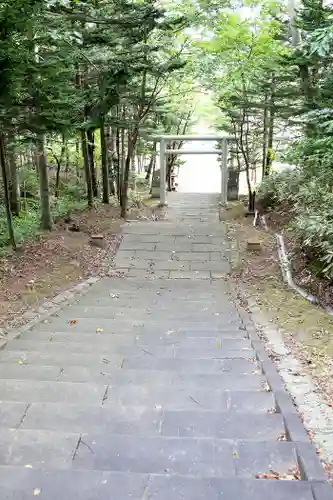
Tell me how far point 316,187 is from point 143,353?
387 centimetres

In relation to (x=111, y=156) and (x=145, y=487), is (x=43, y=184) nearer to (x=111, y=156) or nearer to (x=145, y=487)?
(x=111, y=156)

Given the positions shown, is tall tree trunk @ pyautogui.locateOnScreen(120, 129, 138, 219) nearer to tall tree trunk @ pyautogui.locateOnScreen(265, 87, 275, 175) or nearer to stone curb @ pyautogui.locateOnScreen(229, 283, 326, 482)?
tall tree trunk @ pyautogui.locateOnScreen(265, 87, 275, 175)

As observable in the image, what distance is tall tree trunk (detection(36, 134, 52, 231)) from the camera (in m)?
7.08

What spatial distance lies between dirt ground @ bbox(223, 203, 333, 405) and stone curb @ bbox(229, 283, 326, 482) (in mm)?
342

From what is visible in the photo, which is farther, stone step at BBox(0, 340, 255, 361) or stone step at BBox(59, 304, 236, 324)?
stone step at BBox(59, 304, 236, 324)

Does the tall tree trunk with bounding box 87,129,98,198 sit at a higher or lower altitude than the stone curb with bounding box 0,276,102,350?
higher

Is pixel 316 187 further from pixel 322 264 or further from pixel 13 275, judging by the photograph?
pixel 13 275

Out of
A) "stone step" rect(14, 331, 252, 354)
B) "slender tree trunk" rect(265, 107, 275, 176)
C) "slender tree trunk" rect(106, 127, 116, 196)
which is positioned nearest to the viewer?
"stone step" rect(14, 331, 252, 354)

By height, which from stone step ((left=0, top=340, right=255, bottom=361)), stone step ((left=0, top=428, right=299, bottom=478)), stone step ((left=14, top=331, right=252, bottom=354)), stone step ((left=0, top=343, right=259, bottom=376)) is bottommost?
stone step ((left=14, top=331, right=252, bottom=354))

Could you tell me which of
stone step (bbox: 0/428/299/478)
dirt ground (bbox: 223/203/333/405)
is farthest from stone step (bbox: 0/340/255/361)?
stone step (bbox: 0/428/299/478)

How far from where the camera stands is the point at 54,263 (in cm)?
711

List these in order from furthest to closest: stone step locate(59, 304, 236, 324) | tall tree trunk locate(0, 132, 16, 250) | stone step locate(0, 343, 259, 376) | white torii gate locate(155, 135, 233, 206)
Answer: white torii gate locate(155, 135, 233, 206), tall tree trunk locate(0, 132, 16, 250), stone step locate(59, 304, 236, 324), stone step locate(0, 343, 259, 376)

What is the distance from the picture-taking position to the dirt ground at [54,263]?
5715mm

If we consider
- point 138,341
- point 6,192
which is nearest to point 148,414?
point 138,341
